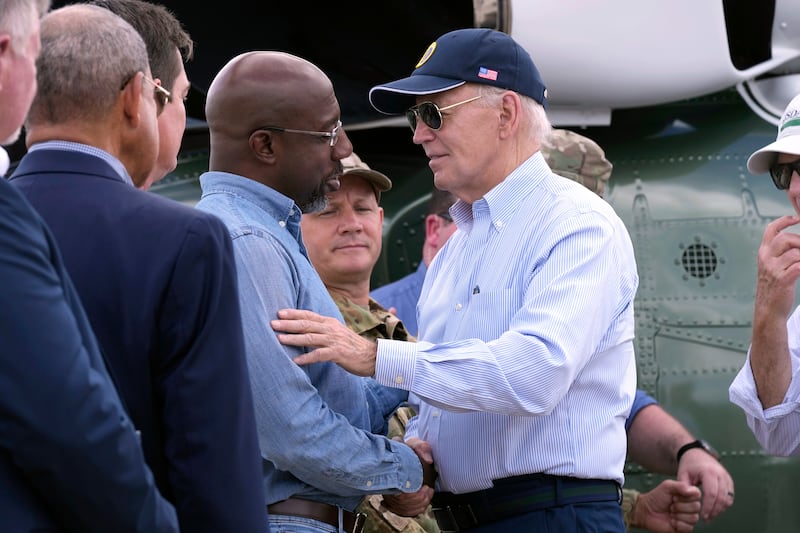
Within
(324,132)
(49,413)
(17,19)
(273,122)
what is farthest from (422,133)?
(49,413)

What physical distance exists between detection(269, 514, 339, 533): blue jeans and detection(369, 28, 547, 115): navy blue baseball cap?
1193mm

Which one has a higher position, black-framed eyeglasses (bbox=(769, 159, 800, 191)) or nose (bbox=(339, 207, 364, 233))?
black-framed eyeglasses (bbox=(769, 159, 800, 191))

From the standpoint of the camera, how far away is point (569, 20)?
4.37 metres

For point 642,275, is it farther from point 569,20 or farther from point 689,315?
point 569,20

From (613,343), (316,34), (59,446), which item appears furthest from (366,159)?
(59,446)

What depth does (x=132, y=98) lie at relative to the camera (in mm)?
1950

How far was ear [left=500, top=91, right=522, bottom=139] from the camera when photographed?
305 centimetres

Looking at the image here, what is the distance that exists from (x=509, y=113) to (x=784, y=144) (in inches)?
36.2

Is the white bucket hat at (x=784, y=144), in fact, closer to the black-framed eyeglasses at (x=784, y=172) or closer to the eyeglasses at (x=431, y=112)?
the black-framed eyeglasses at (x=784, y=172)

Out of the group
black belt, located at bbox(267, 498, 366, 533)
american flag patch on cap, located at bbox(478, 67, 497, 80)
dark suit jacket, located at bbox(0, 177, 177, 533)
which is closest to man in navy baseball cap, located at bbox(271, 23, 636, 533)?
american flag patch on cap, located at bbox(478, 67, 497, 80)

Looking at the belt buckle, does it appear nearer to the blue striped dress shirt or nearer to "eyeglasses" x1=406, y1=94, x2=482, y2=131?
the blue striped dress shirt

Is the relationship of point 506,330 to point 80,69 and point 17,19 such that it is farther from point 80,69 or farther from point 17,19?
point 17,19

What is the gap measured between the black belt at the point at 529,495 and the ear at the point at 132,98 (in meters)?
1.39

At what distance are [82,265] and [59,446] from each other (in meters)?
0.43
